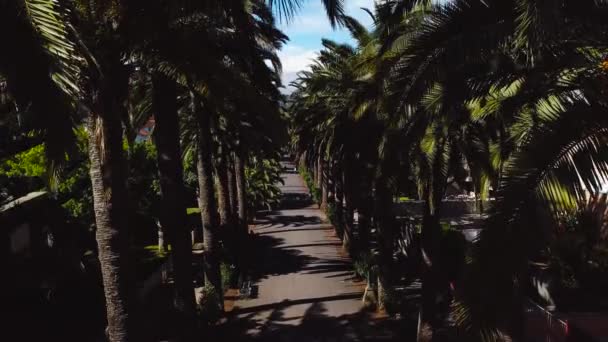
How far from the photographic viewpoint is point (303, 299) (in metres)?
17.9

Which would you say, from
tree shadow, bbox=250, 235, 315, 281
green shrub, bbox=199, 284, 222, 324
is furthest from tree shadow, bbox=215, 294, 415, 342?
tree shadow, bbox=250, 235, 315, 281

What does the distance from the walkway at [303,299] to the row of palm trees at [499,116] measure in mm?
3020

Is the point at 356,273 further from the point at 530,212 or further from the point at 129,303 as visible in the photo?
the point at 530,212

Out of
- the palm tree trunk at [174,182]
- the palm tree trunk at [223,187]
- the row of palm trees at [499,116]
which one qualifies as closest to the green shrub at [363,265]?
the palm tree trunk at [223,187]

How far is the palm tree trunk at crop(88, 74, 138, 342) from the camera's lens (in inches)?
318

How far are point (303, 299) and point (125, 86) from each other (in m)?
11.2

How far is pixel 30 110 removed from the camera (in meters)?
4.76

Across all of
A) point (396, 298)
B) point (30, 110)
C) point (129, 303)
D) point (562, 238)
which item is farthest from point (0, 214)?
point (562, 238)

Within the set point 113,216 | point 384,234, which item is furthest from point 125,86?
point 384,234

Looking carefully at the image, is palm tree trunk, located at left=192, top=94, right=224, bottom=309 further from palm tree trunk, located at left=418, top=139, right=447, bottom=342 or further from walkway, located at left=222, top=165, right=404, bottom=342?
palm tree trunk, located at left=418, top=139, right=447, bottom=342

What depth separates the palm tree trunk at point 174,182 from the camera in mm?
11586

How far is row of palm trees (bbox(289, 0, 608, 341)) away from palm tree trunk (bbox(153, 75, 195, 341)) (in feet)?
12.8

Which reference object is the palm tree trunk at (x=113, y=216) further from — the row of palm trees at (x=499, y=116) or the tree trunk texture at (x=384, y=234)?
the tree trunk texture at (x=384, y=234)

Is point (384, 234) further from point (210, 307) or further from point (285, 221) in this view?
point (285, 221)
